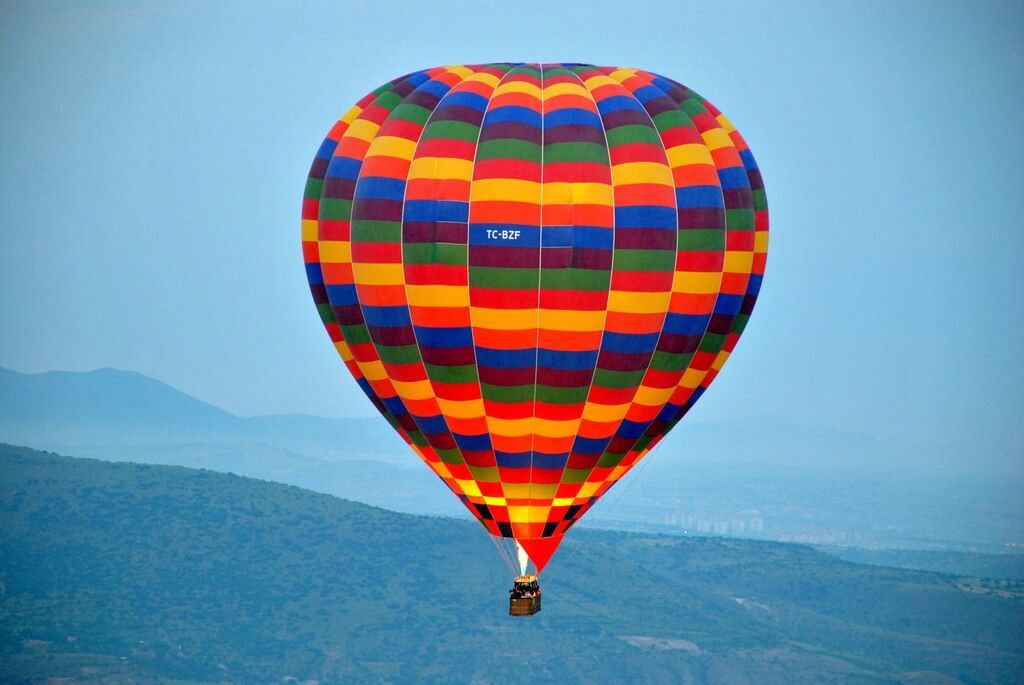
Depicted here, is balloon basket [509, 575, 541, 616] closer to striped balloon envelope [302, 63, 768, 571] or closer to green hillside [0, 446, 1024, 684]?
striped balloon envelope [302, 63, 768, 571]

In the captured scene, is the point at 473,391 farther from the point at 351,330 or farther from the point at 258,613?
the point at 258,613

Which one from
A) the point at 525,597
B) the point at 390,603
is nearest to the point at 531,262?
the point at 525,597

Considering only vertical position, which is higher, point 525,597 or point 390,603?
point 390,603

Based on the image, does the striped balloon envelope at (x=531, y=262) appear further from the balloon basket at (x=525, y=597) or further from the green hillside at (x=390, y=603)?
the green hillside at (x=390, y=603)

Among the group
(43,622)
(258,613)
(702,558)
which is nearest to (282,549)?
(258,613)

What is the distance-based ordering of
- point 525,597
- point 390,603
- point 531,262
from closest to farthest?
point 531,262, point 525,597, point 390,603

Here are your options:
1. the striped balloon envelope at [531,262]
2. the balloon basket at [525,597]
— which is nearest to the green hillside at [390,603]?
the balloon basket at [525,597]

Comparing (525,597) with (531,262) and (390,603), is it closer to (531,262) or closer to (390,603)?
(531,262)
